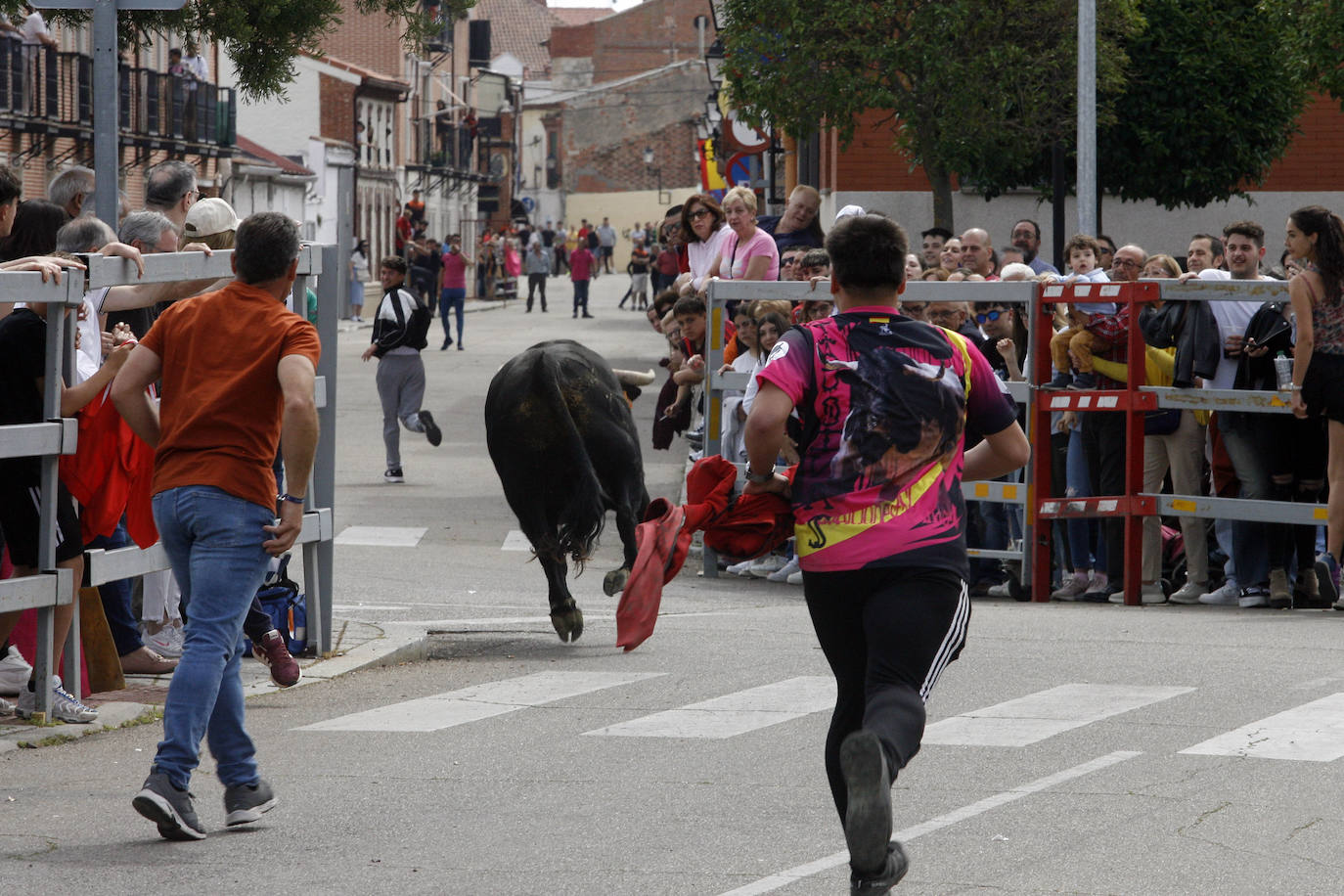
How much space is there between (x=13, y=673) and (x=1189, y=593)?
21.9 feet

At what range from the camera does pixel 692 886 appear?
527 cm

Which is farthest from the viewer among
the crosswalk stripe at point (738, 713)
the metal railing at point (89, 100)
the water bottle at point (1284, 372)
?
the metal railing at point (89, 100)

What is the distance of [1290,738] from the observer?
282 inches

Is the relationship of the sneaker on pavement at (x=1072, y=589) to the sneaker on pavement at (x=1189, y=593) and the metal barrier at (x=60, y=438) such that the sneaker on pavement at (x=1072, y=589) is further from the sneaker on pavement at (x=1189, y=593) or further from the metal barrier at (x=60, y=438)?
the metal barrier at (x=60, y=438)

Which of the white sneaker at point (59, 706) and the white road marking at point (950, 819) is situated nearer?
the white road marking at point (950, 819)

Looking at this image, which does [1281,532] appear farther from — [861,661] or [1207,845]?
[861,661]

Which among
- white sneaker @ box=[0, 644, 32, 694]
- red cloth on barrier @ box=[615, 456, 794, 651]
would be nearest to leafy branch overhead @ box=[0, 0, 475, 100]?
white sneaker @ box=[0, 644, 32, 694]

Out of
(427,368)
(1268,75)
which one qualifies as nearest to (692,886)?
(1268,75)

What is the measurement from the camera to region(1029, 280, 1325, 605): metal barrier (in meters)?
10.9

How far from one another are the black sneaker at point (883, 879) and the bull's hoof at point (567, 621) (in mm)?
5125

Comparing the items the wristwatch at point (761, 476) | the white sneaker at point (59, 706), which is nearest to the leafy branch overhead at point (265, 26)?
the white sneaker at point (59, 706)

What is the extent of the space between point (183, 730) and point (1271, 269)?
8.44m

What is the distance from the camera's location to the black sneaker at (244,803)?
235 inches

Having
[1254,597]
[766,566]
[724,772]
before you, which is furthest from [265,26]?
[724,772]
